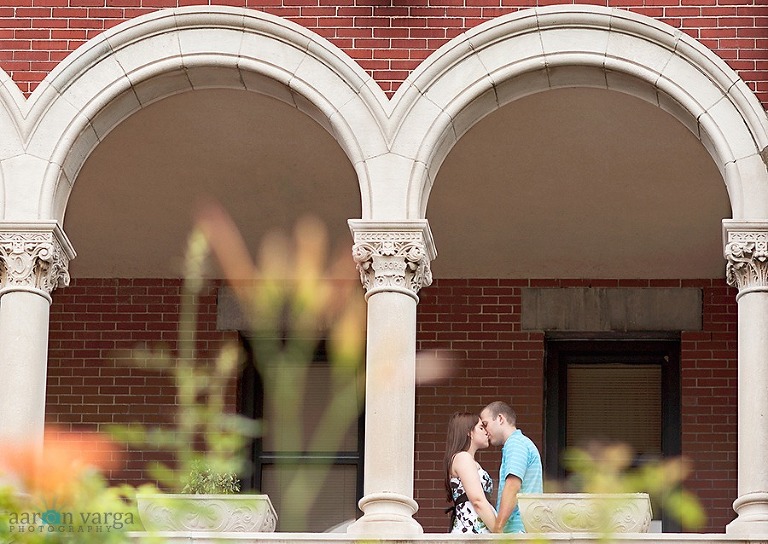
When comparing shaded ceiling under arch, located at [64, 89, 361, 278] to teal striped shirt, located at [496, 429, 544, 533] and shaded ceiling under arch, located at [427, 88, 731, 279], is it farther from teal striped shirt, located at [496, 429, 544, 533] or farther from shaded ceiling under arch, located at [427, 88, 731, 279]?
teal striped shirt, located at [496, 429, 544, 533]

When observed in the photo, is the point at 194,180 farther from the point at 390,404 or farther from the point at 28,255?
the point at 390,404

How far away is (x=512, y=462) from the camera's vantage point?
822 centimetres

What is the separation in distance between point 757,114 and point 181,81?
12.5ft

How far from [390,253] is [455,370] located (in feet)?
11.9

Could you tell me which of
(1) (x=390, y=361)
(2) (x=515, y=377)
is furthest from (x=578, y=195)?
(1) (x=390, y=361)

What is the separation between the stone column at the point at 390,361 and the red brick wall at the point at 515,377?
3.21 meters

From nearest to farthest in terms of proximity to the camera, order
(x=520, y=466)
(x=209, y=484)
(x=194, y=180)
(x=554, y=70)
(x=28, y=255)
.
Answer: (x=520, y=466) → (x=28, y=255) → (x=554, y=70) → (x=209, y=484) → (x=194, y=180)

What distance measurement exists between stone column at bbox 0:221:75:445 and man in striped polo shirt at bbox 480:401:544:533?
274 centimetres

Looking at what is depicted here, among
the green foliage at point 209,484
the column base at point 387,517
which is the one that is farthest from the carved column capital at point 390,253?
the green foliage at point 209,484

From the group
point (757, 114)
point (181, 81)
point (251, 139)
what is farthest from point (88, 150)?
point (757, 114)

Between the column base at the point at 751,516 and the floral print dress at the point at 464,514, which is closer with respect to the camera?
the column base at the point at 751,516

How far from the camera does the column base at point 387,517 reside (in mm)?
8242

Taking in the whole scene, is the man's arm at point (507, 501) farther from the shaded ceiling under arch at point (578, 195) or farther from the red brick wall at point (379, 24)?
the shaded ceiling under arch at point (578, 195)

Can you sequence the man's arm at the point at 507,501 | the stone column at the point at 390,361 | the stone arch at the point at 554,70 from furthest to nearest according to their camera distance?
the stone arch at the point at 554,70
the stone column at the point at 390,361
the man's arm at the point at 507,501
